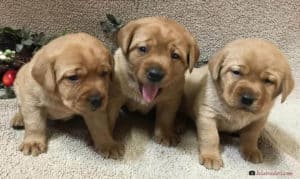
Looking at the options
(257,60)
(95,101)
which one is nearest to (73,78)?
(95,101)

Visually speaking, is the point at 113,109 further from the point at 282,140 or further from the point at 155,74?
the point at 282,140

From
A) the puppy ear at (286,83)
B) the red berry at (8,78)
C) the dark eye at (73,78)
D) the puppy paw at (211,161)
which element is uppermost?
the dark eye at (73,78)

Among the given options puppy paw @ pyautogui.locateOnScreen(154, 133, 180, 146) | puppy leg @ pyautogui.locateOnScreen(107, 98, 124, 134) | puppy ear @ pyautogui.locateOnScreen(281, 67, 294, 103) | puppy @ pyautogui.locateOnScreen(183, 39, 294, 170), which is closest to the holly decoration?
puppy leg @ pyautogui.locateOnScreen(107, 98, 124, 134)

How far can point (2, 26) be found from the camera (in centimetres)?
342

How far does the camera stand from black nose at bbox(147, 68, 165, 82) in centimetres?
253

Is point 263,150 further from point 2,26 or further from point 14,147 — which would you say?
point 2,26

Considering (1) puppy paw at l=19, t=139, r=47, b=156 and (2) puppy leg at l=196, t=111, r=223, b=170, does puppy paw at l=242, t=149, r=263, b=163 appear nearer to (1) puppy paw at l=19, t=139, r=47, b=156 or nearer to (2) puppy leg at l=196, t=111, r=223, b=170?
(2) puppy leg at l=196, t=111, r=223, b=170

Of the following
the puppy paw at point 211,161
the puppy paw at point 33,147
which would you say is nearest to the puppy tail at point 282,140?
the puppy paw at point 211,161

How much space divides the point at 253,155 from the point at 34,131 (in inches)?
50.7

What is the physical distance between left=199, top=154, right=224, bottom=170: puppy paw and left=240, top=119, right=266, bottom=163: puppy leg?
0.20 m

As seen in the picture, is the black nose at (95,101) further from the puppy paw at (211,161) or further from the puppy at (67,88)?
the puppy paw at (211,161)

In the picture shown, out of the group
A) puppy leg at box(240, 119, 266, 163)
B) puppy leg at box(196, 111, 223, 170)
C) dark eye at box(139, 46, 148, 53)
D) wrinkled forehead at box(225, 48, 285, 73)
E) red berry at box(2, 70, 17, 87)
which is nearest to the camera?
wrinkled forehead at box(225, 48, 285, 73)

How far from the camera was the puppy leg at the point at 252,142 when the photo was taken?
2.82 metres

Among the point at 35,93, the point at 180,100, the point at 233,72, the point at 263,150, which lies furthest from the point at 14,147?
the point at 263,150
